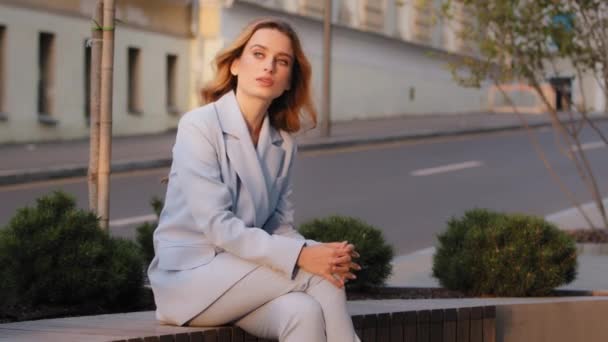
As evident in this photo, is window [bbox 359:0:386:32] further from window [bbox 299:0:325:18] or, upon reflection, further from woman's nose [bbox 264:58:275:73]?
woman's nose [bbox 264:58:275:73]

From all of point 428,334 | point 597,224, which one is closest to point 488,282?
point 428,334

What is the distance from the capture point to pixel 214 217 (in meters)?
4.99

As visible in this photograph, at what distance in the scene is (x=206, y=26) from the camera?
33125 millimetres

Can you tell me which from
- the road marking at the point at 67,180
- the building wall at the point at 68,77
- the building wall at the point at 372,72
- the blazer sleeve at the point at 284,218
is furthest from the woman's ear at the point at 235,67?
the building wall at the point at 372,72

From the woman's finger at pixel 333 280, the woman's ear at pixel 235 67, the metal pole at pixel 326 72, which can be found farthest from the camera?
the metal pole at pixel 326 72

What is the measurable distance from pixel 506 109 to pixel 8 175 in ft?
98.0

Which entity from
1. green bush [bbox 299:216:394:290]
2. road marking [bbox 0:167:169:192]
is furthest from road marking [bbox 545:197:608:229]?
green bush [bbox 299:216:394:290]

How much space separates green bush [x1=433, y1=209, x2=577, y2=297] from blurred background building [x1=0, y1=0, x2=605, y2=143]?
8.58 m

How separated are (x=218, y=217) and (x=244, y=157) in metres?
0.31

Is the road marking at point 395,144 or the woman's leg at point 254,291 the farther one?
the road marking at point 395,144

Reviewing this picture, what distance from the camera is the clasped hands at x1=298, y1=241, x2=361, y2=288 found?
491 centimetres

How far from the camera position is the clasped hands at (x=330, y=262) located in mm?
4914

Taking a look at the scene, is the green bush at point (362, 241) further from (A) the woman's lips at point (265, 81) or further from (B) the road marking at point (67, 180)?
(B) the road marking at point (67, 180)

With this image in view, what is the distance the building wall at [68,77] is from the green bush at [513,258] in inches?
714
